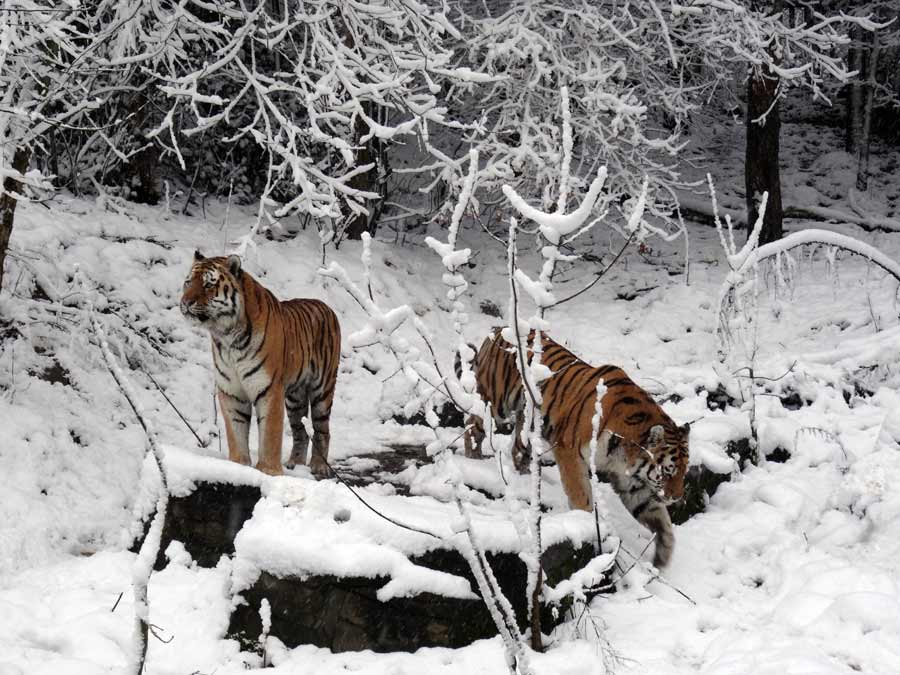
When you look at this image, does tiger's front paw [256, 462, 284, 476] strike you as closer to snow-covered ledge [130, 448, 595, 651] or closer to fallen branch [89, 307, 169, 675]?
snow-covered ledge [130, 448, 595, 651]

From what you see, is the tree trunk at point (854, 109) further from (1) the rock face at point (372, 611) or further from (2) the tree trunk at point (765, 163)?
(1) the rock face at point (372, 611)

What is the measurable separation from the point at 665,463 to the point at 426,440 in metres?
3.01

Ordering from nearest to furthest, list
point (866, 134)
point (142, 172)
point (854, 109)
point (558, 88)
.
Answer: point (142, 172) → point (558, 88) → point (866, 134) → point (854, 109)

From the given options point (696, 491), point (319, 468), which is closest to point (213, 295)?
point (319, 468)

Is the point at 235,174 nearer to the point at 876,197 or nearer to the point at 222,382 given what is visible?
the point at 222,382

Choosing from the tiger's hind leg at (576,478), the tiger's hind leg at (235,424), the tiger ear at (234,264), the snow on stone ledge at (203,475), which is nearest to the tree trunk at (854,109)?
the tiger's hind leg at (576,478)

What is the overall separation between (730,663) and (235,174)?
8.35 metres

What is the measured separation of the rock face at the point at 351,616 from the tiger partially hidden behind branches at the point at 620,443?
3.20 ft

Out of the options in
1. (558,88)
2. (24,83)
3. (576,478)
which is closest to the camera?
(576,478)

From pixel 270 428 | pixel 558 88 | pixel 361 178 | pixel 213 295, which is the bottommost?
pixel 270 428

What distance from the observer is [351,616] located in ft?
11.7

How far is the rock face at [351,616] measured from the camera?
3.56 meters

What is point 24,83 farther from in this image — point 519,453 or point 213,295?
point 519,453

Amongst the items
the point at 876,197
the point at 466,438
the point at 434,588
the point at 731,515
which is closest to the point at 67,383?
the point at 466,438
